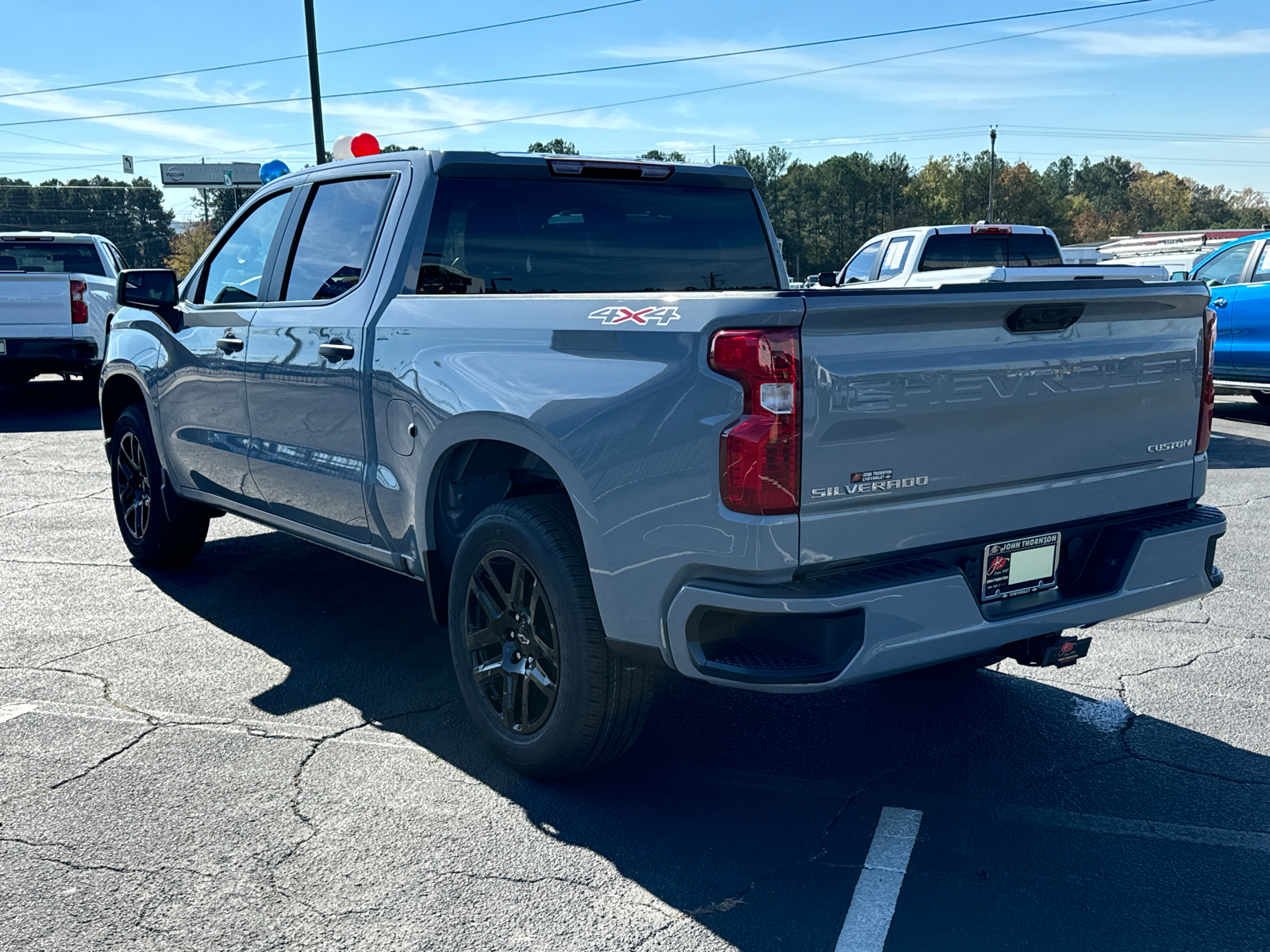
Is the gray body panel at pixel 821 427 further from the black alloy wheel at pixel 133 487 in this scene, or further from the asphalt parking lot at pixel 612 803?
the black alloy wheel at pixel 133 487

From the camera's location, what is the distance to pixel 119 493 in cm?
686

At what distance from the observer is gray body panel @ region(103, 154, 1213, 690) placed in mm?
2971

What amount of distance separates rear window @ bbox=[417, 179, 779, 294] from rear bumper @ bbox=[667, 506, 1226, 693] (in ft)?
6.08

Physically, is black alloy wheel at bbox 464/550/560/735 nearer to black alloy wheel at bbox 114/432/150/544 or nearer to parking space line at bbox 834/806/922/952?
parking space line at bbox 834/806/922/952

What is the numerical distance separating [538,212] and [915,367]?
201 centimetres

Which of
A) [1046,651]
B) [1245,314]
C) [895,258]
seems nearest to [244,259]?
[1046,651]

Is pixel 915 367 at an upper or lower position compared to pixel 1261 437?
upper

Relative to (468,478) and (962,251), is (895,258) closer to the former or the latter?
(962,251)

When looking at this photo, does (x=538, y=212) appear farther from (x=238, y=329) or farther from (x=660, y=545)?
(x=660, y=545)

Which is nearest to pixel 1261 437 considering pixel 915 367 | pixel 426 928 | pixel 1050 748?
pixel 1050 748

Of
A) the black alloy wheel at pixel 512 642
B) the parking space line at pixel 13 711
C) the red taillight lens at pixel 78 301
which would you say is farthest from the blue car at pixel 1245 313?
the red taillight lens at pixel 78 301

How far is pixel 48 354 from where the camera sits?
45.8ft

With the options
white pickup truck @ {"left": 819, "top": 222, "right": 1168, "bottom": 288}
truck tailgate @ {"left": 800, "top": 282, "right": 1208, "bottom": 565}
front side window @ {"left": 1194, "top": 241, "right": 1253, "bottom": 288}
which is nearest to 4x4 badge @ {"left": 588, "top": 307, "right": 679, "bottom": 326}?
Result: truck tailgate @ {"left": 800, "top": 282, "right": 1208, "bottom": 565}

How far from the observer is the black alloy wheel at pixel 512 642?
12.1ft
